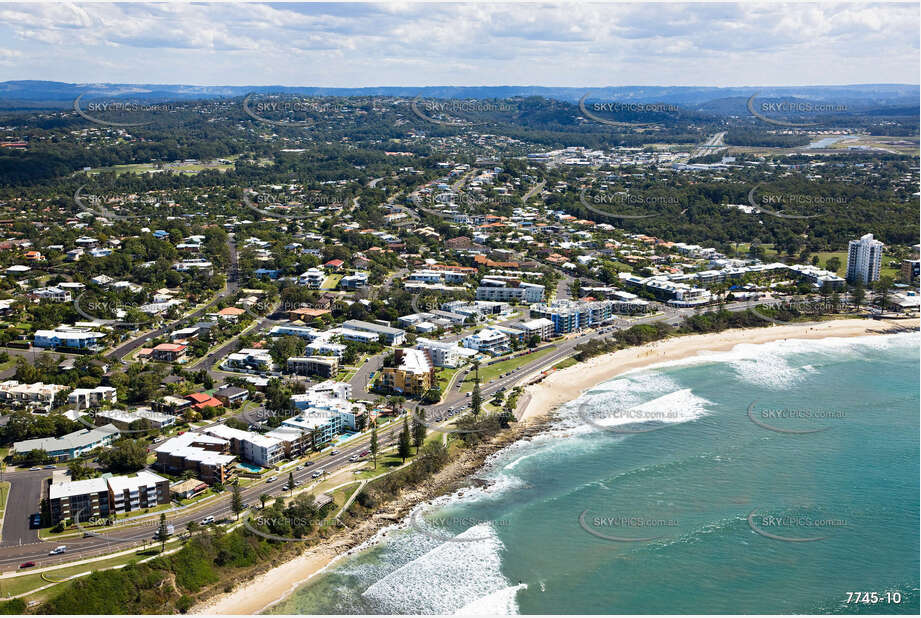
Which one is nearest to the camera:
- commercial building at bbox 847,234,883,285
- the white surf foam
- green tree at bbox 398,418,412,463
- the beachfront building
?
the white surf foam

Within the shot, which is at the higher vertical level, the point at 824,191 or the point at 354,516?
the point at 824,191

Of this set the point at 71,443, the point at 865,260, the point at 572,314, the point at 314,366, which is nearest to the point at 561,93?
the point at 865,260

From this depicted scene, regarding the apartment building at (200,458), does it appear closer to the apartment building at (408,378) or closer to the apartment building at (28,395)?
the apartment building at (28,395)

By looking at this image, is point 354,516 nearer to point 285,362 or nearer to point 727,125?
point 285,362

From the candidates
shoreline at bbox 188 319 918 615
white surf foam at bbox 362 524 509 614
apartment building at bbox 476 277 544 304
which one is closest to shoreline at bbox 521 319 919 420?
shoreline at bbox 188 319 918 615

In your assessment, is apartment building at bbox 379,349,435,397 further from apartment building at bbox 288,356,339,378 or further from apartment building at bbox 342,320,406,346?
apartment building at bbox 342,320,406,346

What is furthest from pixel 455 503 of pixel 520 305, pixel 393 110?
pixel 393 110
